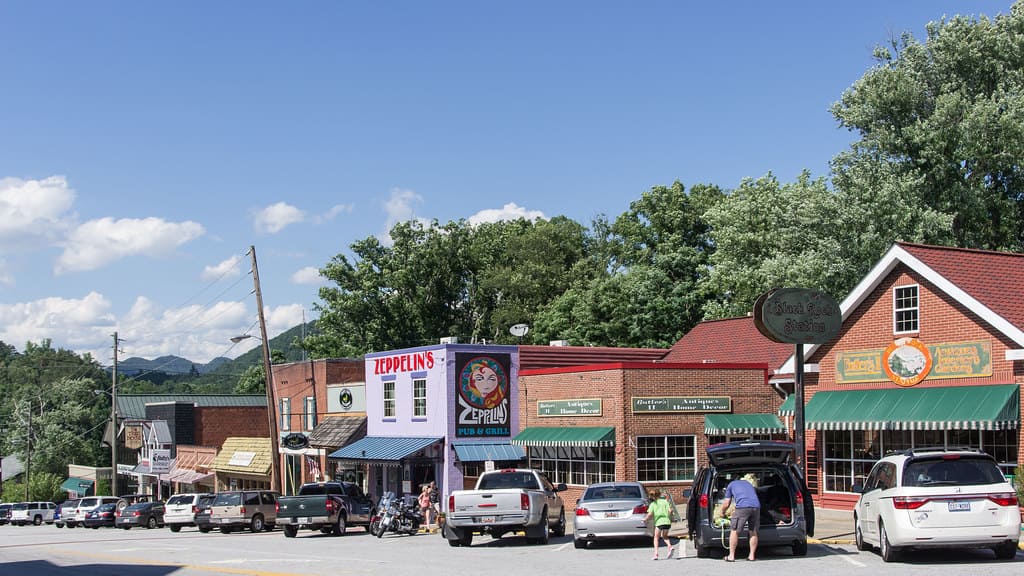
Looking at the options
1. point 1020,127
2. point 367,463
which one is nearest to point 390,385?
point 367,463

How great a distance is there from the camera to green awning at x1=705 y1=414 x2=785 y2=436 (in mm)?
34562

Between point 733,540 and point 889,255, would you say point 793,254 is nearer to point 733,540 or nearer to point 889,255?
point 889,255

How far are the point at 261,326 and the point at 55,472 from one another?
67675 mm

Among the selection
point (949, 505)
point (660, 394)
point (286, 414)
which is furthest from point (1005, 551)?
point (286, 414)

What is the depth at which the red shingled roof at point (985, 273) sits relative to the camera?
85.8 ft

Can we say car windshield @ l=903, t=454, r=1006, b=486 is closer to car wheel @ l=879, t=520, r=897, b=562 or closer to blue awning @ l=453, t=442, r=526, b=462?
car wheel @ l=879, t=520, r=897, b=562

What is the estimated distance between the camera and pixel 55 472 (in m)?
102

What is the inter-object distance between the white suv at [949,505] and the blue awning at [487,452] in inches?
906

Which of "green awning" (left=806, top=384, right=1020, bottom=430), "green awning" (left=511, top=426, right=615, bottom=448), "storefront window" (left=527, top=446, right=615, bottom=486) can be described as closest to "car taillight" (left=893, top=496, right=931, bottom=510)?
"green awning" (left=806, top=384, right=1020, bottom=430)

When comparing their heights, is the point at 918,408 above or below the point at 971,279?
below

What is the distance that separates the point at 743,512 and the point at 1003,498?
3.95 meters

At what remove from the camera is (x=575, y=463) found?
3728 cm

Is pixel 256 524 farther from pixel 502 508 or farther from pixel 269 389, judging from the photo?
pixel 502 508

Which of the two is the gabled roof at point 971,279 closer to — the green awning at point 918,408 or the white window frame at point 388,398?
the green awning at point 918,408
